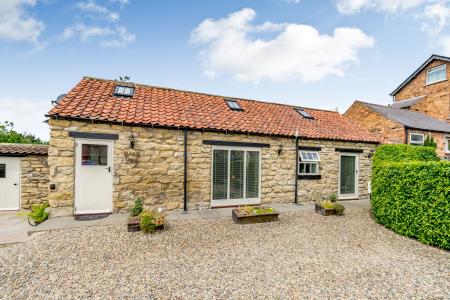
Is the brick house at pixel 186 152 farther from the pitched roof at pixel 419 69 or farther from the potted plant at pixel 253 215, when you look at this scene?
the pitched roof at pixel 419 69

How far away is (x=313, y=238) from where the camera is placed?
18.0 feet

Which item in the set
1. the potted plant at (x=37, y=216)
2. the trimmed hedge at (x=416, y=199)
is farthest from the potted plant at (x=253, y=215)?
the potted plant at (x=37, y=216)

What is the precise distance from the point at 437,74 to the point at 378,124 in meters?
13.3

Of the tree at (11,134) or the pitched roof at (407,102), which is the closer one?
the tree at (11,134)

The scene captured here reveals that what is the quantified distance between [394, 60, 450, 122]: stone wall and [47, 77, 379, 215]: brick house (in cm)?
1463

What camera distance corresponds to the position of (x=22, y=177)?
8133mm

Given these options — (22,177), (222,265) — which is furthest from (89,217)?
(222,265)

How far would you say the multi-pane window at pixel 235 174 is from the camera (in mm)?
8250

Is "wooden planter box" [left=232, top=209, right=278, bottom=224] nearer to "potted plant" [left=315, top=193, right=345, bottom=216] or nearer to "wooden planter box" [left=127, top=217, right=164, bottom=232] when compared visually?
"potted plant" [left=315, top=193, right=345, bottom=216]

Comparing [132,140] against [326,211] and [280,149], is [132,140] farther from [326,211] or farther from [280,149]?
[326,211]

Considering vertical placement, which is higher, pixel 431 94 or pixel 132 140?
pixel 431 94

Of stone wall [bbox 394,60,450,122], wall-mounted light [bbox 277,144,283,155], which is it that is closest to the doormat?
wall-mounted light [bbox 277,144,283,155]

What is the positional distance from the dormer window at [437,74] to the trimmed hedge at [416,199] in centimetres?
2102

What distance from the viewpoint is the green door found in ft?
33.8
